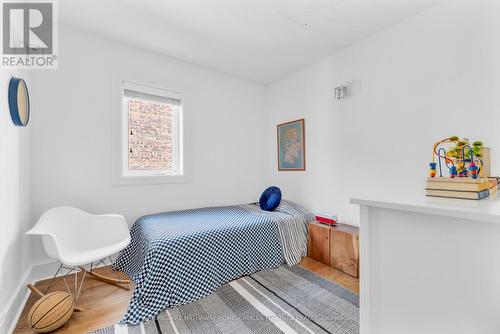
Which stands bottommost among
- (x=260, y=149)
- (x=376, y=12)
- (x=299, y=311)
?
(x=299, y=311)

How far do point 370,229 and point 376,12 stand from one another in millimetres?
2156

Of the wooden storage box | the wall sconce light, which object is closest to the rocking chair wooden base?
the wooden storage box

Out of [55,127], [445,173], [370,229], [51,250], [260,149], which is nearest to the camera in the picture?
[370,229]

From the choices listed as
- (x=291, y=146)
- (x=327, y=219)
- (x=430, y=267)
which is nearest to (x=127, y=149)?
(x=291, y=146)

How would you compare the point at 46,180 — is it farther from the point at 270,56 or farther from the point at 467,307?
the point at 467,307

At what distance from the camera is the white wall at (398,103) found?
1.75 meters

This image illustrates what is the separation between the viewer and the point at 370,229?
90 cm

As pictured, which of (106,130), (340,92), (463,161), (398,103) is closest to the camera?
(463,161)

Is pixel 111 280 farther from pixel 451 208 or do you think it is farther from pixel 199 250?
pixel 451 208

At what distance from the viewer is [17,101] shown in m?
1.60

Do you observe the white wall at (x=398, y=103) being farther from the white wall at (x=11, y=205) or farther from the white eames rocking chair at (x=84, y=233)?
the white wall at (x=11, y=205)

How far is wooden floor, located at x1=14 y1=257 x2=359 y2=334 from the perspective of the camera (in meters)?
1.58

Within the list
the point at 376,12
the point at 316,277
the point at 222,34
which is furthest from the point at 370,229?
the point at 222,34

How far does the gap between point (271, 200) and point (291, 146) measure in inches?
35.5
